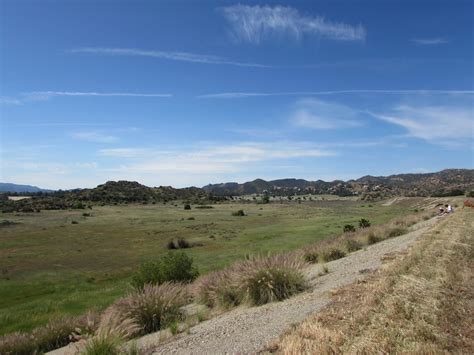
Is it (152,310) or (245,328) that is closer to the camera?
(245,328)

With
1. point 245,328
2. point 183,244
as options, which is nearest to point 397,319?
point 245,328

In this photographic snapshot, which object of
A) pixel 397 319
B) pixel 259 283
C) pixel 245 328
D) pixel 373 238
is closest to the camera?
pixel 397 319

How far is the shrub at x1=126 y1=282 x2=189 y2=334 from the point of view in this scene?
13164 millimetres

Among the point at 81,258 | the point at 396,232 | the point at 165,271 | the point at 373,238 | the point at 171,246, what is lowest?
the point at 81,258

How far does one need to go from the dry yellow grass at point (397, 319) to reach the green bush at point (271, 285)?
1.90 metres

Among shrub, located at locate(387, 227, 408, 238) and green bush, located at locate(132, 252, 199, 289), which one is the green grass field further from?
shrub, located at locate(387, 227, 408, 238)

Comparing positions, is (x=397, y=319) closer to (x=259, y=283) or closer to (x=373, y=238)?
(x=259, y=283)

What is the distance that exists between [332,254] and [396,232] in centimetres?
1101

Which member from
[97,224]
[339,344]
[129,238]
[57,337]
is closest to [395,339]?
[339,344]

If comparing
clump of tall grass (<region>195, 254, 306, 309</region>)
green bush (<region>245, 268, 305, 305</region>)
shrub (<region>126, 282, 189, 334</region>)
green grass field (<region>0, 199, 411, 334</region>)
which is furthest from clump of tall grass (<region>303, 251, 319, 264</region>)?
A: shrub (<region>126, 282, 189, 334</region>)

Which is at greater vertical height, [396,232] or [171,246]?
[396,232]

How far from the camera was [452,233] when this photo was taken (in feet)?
71.6

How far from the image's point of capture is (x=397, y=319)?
305 inches

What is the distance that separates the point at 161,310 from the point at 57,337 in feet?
14.2
